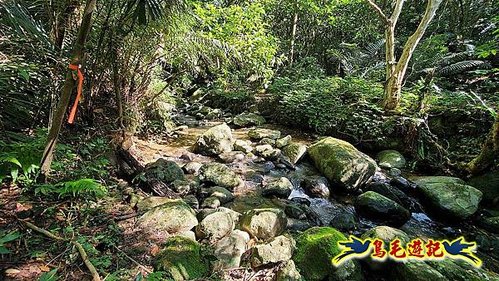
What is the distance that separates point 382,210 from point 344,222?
0.69m

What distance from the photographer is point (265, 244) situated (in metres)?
2.79

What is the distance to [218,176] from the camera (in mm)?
4797

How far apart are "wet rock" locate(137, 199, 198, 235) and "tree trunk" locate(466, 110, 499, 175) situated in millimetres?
4958

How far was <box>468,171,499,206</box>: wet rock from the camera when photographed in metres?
4.70

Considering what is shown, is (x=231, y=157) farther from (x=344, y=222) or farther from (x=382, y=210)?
(x=382, y=210)

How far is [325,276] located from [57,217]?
99.7 inches

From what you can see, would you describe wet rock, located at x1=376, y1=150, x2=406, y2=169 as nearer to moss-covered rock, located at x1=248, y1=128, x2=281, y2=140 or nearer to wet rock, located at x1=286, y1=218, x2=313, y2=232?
moss-covered rock, located at x1=248, y1=128, x2=281, y2=140

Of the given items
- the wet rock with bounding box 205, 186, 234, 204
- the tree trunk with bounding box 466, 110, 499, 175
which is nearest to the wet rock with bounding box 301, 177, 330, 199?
the wet rock with bounding box 205, 186, 234, 204

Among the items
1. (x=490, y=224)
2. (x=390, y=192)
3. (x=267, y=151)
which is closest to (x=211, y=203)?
(x=267, y=151)

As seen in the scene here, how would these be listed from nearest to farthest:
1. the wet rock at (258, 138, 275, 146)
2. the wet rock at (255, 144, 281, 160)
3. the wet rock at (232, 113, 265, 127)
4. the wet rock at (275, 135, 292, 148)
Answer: the wet rock at (255, 144, 281, 160) → the wet rock at (275, 135, 292, 148) → the wet rock at (258, 138, 275, 146) → the wet rock at (232, 113, 265, 127)

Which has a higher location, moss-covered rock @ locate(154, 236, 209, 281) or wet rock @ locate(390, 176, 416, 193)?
moss-covered rock @ locate(154, 236, 209, 281)

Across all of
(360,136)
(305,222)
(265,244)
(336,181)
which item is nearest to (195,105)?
(360,136)

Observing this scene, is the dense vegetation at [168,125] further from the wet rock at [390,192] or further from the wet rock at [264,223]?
the wet rock at [390,192]

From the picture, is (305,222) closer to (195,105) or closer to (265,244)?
(265,244)
